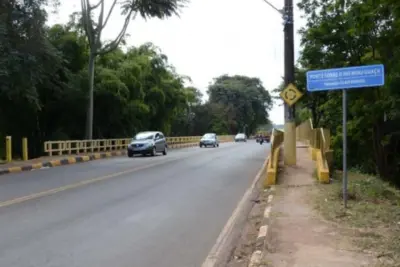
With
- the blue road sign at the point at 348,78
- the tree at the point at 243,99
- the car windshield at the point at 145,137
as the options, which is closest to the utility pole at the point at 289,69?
the blue road sign at the point at 348,78

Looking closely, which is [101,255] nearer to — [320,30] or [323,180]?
[323,180]

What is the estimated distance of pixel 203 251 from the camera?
7.02 metres

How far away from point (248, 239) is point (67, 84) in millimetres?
27493

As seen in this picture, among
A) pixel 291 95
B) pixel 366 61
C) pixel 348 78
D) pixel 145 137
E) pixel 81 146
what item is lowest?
pixel 81 146

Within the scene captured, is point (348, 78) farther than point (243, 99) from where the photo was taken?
No

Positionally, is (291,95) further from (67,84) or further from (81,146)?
(67,84)

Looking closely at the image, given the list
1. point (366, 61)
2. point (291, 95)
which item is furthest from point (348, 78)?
point (366, 61)

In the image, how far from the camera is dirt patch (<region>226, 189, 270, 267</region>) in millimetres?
6629

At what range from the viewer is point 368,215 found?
8.81m

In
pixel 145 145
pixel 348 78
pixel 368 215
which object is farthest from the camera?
pixel 145 145

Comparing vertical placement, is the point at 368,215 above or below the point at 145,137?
below

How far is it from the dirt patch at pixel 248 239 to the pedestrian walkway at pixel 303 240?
26cm

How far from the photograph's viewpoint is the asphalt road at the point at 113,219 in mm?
6637

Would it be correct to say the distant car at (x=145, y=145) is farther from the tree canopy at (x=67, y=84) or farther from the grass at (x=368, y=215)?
the grass at (x=368, y=215)
